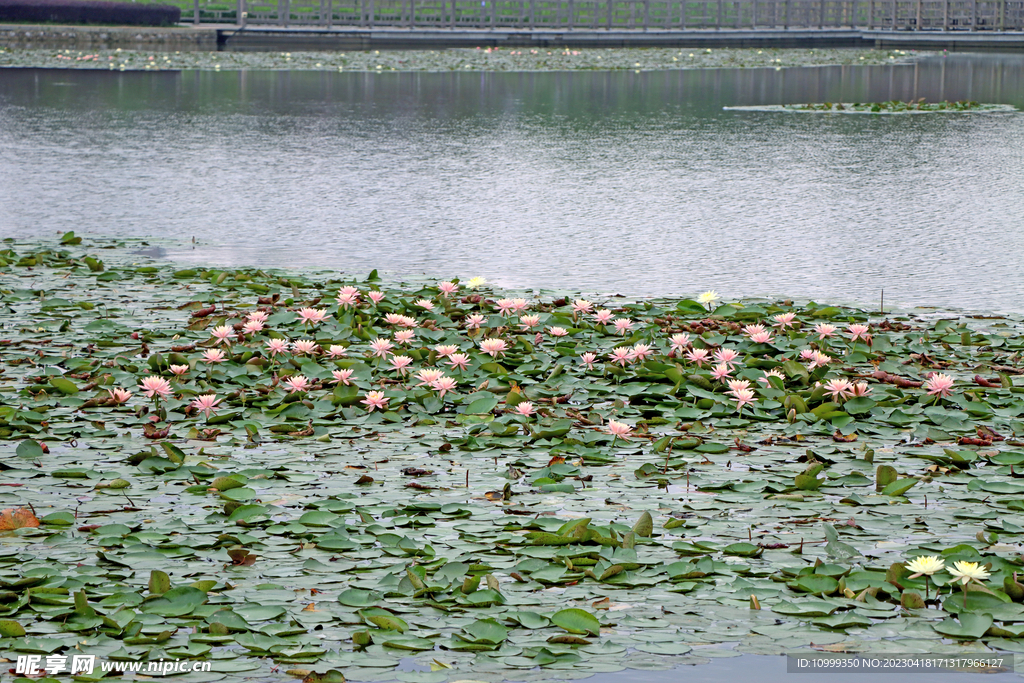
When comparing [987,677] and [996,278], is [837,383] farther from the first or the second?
[996,278]

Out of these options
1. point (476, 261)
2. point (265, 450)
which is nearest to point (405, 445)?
point (265, 450)

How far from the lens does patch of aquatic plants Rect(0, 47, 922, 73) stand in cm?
2553

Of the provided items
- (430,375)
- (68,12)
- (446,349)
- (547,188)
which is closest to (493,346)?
(446,349)

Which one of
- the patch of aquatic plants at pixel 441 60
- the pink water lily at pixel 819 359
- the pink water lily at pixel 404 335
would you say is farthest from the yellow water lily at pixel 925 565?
the patch of aquatic plants at pixel 441 60

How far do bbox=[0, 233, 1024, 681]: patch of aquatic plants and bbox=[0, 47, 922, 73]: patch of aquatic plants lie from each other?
21330 mm

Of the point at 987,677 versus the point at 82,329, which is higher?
the point at 82,329

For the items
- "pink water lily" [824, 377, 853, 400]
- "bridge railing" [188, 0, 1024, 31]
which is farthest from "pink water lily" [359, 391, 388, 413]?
"bridge railing" [188, 0, 1024, 31]

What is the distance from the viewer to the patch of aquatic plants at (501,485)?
2471 mm

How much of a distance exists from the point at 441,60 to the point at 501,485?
25.7 m

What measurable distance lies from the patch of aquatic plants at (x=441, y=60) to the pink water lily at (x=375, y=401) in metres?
22.1

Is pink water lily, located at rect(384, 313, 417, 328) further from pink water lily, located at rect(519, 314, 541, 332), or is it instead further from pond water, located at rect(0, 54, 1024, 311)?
pond water, located at rect(0, 54, 1024, 311)

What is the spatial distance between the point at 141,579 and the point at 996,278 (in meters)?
5.18

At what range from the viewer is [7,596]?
255cm

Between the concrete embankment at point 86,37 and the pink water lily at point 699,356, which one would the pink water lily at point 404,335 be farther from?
the concrete embankment at point 86,37
